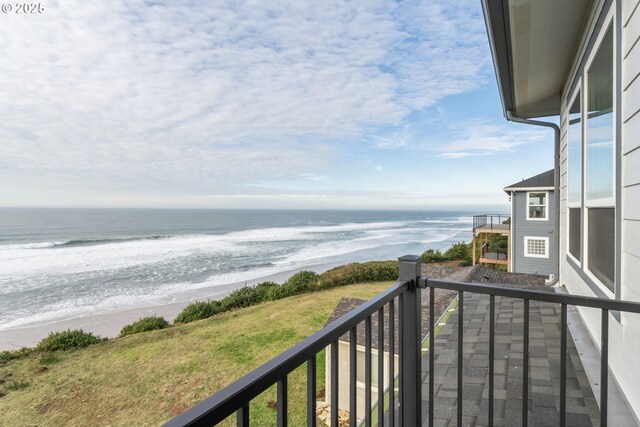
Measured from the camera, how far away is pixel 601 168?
205cm

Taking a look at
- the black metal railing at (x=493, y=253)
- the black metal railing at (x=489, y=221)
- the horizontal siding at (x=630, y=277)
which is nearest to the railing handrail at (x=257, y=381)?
the horizontal siding at (x=630, y=277)

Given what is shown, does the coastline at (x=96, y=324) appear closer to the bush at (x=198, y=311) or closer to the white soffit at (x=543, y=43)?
the bush at (x=198, y=311)

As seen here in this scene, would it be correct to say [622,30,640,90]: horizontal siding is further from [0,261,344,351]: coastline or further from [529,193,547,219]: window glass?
[0,261,344,351]: coastline

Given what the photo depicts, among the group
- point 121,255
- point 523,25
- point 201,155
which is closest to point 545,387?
point 523,25

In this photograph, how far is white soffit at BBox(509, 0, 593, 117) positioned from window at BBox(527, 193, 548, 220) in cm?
936

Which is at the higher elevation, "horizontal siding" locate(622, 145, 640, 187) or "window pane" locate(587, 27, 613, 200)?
"window pane" locate(587, 27, 613, 200)

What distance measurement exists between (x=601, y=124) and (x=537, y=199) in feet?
38.1

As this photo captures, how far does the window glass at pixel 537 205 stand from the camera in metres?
11.8

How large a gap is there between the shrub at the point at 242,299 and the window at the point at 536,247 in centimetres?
1122

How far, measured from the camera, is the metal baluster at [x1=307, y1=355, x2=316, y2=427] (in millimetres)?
751

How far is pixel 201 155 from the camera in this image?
3034 cm

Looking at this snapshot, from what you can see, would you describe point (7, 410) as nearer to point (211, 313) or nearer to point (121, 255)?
point (211, 313)

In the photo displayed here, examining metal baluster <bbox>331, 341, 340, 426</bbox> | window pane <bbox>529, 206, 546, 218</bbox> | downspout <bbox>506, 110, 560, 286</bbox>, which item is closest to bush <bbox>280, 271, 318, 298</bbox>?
window pane <bbox>529, 206, 546, 218</bbox>

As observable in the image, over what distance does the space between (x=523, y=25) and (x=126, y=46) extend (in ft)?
36.3
